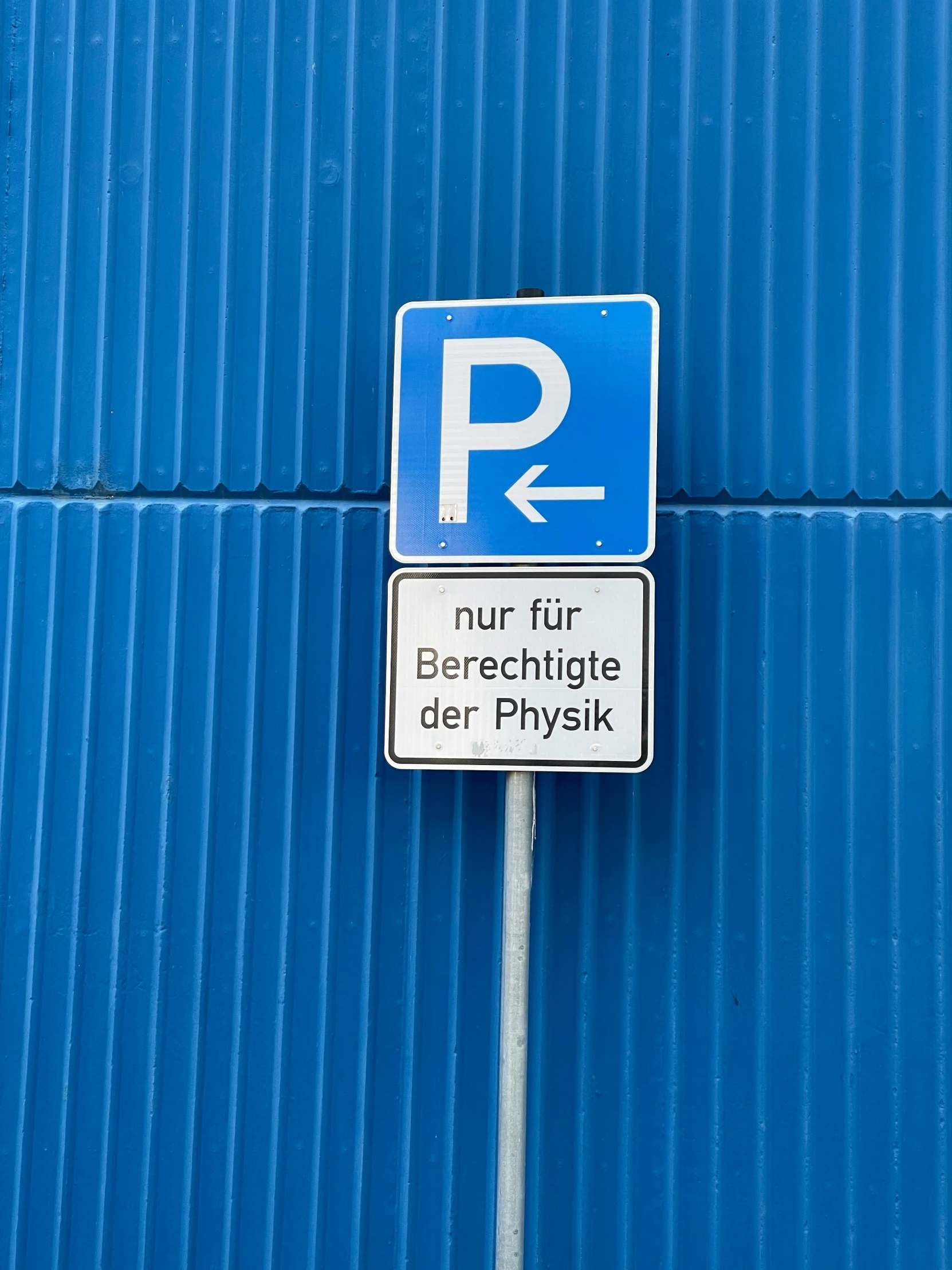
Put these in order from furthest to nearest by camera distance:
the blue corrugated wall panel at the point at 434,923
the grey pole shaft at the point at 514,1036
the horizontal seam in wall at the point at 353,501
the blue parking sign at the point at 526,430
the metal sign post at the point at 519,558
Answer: the horizontal seam in wall at the point at 353,501 < the blue corrugated wall panel at the point at 434,923 < the blue parking sign at the point at 526,430 < the metal sign post at the point at 519,558 < the grey pole shaft at the point at 514,1036

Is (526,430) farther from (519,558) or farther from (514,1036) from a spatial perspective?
(514,1036)

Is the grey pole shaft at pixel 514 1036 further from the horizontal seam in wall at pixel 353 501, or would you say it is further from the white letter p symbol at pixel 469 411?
the horizontal seam in wall at pixel 353 501

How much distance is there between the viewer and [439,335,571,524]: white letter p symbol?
9.29ft

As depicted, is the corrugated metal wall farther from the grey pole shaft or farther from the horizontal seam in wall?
the grey pole shaft

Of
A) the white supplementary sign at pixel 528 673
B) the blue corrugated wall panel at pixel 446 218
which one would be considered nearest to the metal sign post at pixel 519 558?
the white supplementary sign at pixel 528 673

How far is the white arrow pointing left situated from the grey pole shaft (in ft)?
2.09

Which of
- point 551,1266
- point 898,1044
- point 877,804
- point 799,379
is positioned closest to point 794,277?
point 799,379

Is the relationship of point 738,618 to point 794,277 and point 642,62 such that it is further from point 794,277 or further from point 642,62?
point 642,62

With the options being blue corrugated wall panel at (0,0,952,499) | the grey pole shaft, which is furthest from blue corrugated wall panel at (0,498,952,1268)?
the grey pole shaft

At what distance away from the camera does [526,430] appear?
111 inches

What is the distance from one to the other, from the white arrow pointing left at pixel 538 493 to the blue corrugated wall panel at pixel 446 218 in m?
0.61

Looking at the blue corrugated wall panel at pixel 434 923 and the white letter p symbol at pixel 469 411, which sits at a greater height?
the white letter p symbol at pixel 469 411

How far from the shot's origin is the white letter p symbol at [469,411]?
283cm

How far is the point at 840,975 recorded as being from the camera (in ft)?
10.3
